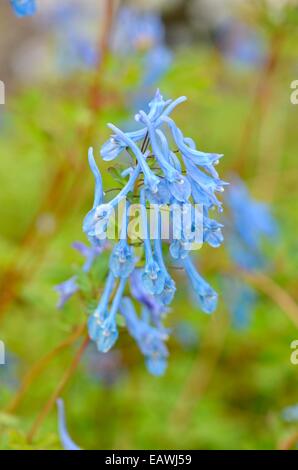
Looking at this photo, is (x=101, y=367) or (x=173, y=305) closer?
(x=101, y=367)

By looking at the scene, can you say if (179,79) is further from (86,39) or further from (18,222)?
(18,222)

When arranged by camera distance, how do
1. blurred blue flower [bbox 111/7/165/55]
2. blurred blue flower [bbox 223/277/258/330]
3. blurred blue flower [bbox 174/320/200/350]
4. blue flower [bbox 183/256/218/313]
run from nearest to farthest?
blue flower [bbox 183/256/218/313] → blurred blue flower [bbox 223/277/258/330] → blurred blue flower [bbox 111/7/165/55] → blurred blue flower [bbox 174/320/200/350]

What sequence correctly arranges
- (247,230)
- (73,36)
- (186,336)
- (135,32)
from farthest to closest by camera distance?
(73,36) → (186,336) → (135,32) → (247,230)

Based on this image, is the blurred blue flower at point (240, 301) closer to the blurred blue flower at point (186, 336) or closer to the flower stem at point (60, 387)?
the blurred blue flower at point (186, 336)

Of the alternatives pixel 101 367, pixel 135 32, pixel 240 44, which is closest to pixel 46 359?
pixel 101 367

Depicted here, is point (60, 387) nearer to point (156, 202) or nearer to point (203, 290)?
point (203, 290)

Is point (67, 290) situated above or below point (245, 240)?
below

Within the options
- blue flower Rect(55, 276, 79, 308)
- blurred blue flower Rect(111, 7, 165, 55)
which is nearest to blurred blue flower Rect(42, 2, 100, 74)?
blurred blue flower Rect(111, 7, 165, 55)

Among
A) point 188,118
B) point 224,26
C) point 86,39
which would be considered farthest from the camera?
point 224,26

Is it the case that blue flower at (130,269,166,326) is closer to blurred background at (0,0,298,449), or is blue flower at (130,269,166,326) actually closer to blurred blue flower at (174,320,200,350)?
blurred background at (0,0,298,449)
